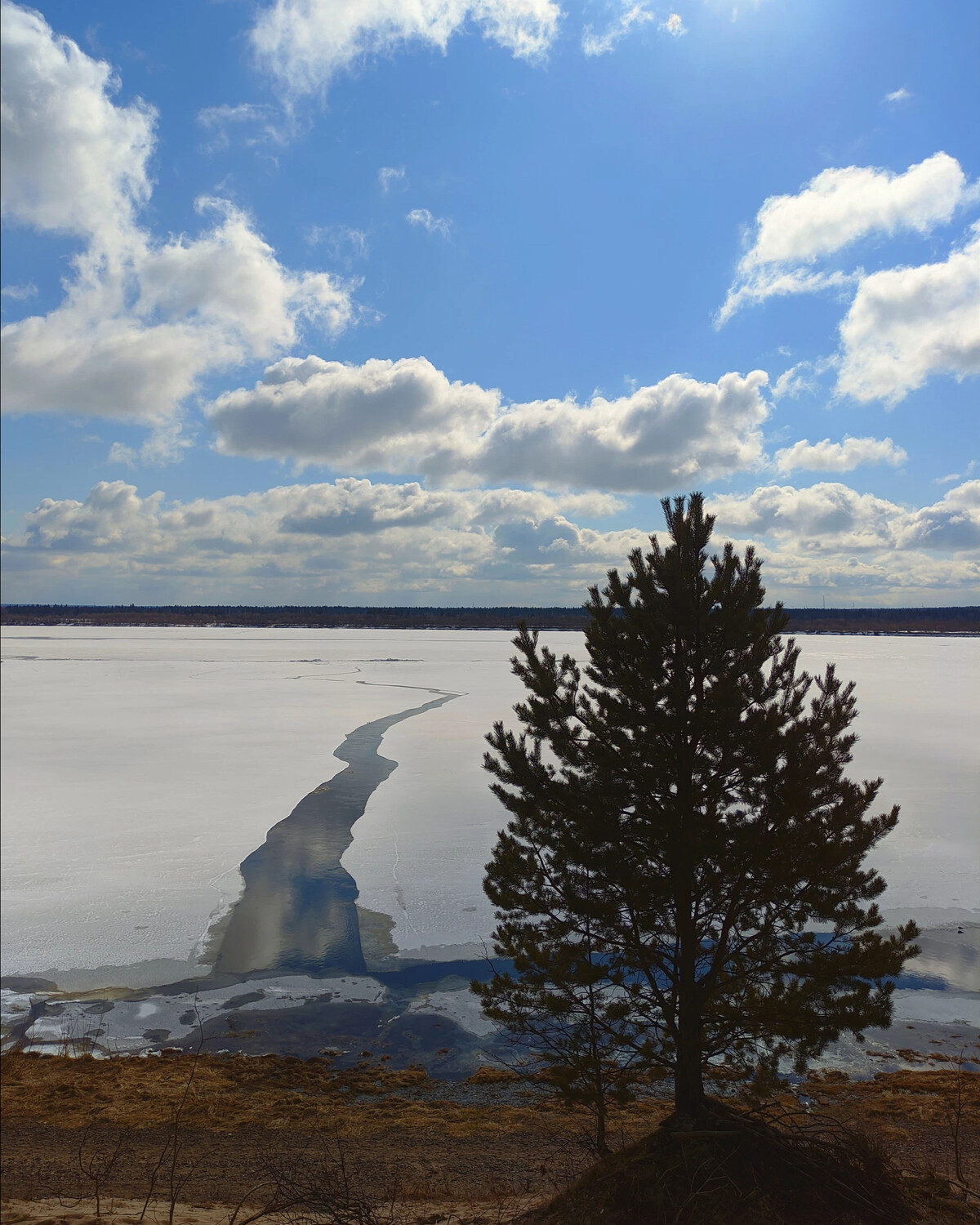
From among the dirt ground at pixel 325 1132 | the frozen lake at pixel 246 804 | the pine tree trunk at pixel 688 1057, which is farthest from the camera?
the frozen lake at pixel 246 804

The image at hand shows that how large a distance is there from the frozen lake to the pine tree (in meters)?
5.23

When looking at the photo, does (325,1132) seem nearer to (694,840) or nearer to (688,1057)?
(688,1057)

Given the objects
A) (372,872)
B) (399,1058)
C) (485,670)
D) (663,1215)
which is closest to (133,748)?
(372,872)

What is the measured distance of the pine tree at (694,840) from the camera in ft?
20.7

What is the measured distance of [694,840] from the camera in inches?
248

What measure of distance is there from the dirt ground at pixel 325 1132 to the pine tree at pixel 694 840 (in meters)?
1.44

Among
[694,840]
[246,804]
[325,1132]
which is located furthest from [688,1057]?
[246,804]

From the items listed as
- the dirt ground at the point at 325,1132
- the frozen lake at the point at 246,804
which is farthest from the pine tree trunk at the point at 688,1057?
the frozen lake at the point at 246,804

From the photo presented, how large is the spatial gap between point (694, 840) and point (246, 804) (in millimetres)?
14549

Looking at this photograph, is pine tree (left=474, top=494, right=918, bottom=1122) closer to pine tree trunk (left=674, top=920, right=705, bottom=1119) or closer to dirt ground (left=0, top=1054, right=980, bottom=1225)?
pine tree trunk (left=674, top=920, right=705, bottom=1119)

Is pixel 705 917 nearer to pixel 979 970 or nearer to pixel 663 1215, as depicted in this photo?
pixel 663 1215

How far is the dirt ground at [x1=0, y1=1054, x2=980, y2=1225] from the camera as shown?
21.8 ft

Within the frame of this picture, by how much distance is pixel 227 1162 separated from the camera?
727 cm

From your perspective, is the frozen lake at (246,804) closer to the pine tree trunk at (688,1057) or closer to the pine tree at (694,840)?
the pine tree at (694,840)
